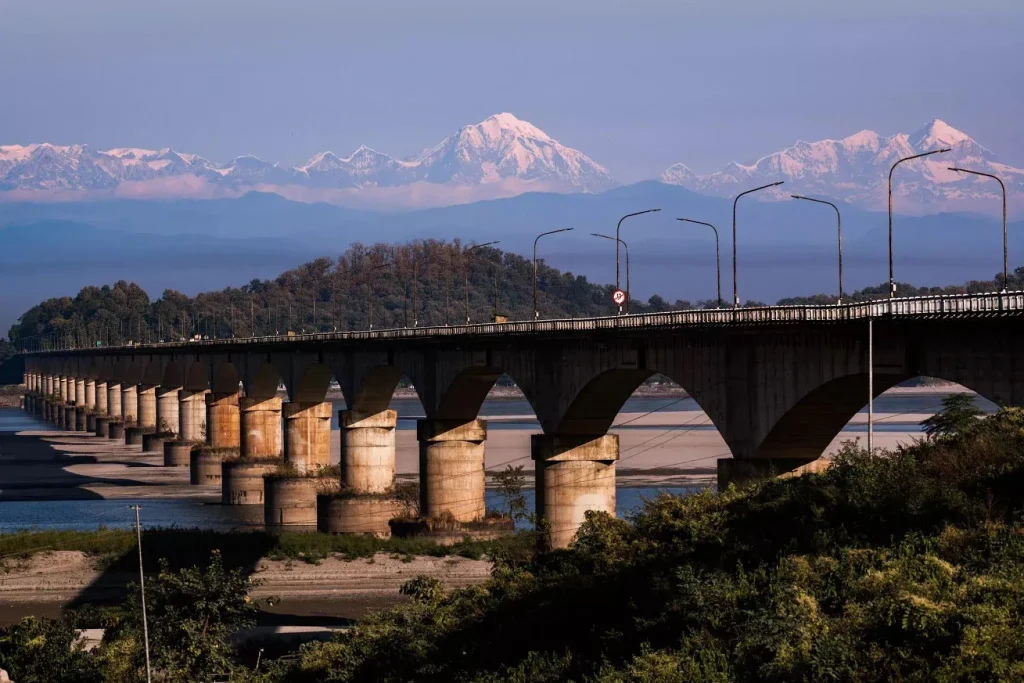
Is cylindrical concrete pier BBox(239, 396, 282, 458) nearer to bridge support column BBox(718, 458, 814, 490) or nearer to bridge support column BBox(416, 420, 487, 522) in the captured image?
bridge support column BBox(416, 420, 487, 522)

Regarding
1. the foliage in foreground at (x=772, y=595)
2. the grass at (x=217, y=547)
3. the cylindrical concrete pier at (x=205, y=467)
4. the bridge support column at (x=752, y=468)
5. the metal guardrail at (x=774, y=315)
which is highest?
the metal guardrail at (x=774, y=315)

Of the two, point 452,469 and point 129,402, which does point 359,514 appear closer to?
point 452,469

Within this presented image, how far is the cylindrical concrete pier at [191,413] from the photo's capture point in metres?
150

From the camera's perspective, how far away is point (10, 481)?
127m

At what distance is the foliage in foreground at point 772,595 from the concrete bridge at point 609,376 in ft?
9.49

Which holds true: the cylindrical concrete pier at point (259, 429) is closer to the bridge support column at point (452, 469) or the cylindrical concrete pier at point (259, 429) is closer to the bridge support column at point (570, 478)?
the bridge support column at point (452, 469)

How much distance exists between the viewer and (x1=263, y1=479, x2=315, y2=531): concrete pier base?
95.3 metres

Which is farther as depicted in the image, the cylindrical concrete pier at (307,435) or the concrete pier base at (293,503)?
the cylindrical concrete pier at (307,435)

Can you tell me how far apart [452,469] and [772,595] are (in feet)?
161

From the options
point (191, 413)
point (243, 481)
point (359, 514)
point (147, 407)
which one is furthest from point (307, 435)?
point (147, 407)

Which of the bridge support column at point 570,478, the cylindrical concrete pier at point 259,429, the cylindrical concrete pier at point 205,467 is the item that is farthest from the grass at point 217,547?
the cylindrical concrete pier at point 205,467

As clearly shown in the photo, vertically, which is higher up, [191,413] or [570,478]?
[191,413]

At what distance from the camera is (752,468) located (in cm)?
4909

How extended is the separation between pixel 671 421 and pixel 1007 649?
159420 millimetres
